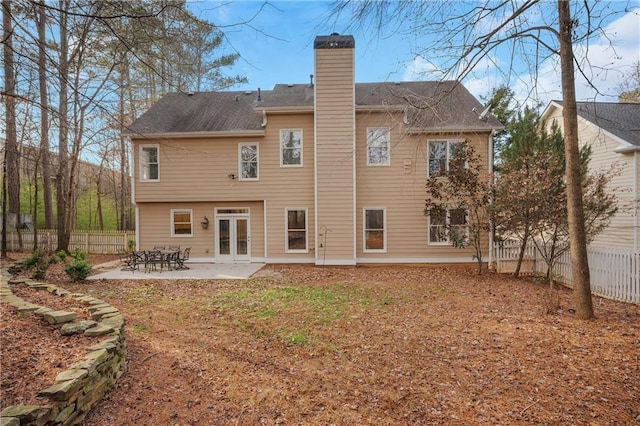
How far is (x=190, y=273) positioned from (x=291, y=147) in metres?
5.73

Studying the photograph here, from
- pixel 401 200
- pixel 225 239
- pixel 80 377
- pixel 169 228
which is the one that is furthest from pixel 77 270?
pixel 401 200

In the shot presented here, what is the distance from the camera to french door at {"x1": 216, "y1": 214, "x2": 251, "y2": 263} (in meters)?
12.4

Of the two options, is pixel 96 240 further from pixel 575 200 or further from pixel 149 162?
pixel 575 200

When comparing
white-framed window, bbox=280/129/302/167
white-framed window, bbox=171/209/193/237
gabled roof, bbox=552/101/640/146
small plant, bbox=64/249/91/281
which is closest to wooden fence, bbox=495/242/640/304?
gabled roof, bbox=552/101/640/146

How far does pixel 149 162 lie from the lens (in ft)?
40.6

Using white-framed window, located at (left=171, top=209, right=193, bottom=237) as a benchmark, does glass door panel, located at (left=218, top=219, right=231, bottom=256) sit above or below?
below

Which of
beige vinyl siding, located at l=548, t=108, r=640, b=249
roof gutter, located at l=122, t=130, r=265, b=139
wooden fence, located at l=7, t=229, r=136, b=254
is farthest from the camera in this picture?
wooden fence, located at l=7, t=229, r=136, b=254

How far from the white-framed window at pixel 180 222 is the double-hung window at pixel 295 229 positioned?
3990 millimetres

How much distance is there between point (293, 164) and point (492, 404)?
10.1 metres

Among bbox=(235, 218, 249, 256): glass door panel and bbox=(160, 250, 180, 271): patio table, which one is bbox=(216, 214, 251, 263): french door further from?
bbox=(160, 250, 180, 271): patio table

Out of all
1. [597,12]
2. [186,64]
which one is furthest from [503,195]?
[186,64]

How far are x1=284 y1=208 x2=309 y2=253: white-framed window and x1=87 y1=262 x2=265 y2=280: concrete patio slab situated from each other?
140cm

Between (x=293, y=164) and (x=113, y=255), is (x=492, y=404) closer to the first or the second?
(x=293, y=164)

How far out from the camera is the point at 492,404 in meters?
3.02
